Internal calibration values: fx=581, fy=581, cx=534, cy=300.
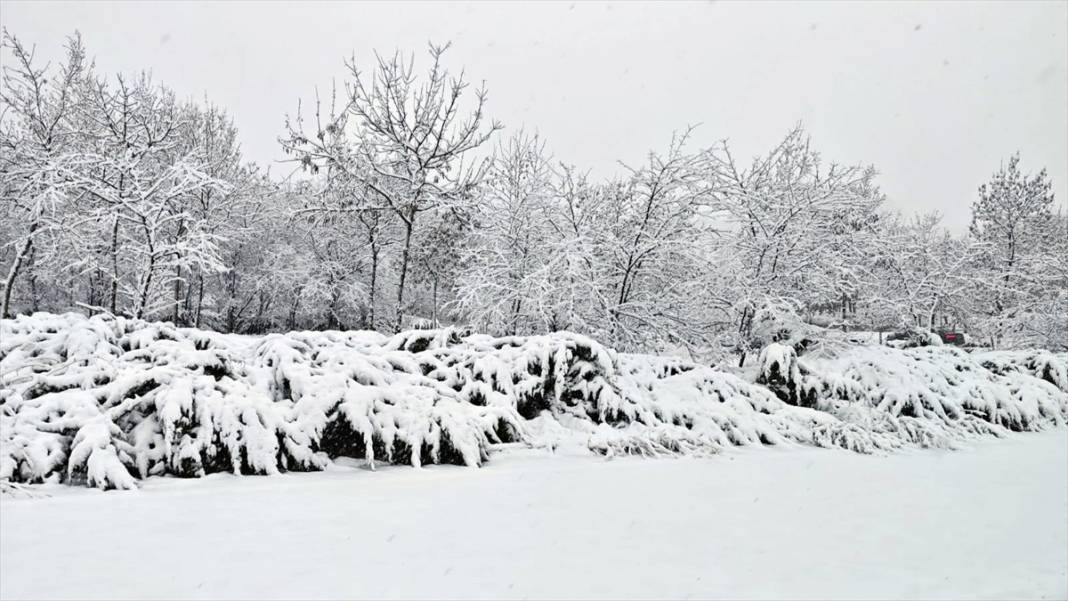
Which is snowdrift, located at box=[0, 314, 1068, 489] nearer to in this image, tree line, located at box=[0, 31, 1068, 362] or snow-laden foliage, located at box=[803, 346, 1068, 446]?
snow-laden foliage, located at box=[803, 346, 1068, 446]

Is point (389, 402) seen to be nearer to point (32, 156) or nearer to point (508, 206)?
point (508, 206)

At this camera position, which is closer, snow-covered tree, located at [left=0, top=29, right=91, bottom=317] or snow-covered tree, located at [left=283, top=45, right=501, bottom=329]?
snow-covered tree, located at [left=0, top=29, right=91, bottom=317]

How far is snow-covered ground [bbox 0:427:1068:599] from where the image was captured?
2.97m

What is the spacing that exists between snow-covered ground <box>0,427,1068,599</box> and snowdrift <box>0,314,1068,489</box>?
0.29 meters

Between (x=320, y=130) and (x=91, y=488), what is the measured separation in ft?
31.8

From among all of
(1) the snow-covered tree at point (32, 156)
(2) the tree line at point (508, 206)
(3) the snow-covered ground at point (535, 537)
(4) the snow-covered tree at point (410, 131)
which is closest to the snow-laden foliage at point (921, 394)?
(2) the tree line at point (508, 206)

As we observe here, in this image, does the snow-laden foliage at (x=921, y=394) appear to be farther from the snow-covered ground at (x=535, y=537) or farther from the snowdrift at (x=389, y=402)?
the snow-covered ground at (x=535, y=537)

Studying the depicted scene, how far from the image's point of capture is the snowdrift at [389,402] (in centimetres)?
474

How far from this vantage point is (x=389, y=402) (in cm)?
596

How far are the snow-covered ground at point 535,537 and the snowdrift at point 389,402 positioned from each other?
29 cm

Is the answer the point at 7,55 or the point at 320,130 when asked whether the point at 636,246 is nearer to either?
the point at 320,130

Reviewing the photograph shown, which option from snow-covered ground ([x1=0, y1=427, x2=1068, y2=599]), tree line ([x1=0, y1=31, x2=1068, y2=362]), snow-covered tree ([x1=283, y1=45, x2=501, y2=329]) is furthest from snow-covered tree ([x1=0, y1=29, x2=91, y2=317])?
snow-covered ground ([x1=0, y1=427, x2=1068, y2=599])

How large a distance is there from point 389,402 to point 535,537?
2.76 metres

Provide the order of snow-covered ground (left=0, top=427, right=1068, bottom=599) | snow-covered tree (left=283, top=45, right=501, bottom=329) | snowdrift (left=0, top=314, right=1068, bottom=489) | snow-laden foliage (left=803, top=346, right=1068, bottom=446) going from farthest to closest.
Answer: snow-covered tree (left=283, top=45, right=501, bottom=329), snow-laden foliage (left=803, top=346, right=1068, bottom=446), snowdrift (left=0, top=314, right=1068, bottom=489), snow-covered ground (left=0, top=427, right=1068, bottom=599)
